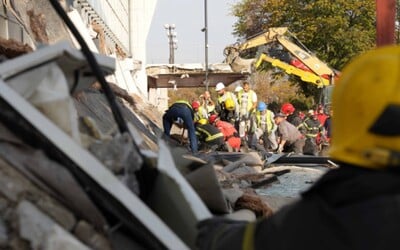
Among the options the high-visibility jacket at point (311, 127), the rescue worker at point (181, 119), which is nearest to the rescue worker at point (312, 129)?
the high-visibility jacket at point (311, 127)

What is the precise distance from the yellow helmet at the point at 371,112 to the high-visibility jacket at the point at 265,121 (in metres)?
13.0

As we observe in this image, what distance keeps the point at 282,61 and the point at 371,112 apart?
1948 cm

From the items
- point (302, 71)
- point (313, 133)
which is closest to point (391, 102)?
point (313, 133)

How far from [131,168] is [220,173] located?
2.44 m

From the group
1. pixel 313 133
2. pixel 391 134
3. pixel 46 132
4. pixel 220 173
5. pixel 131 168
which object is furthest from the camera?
pixel 313 133

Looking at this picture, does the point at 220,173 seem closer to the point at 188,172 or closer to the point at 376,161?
the point at 188,172

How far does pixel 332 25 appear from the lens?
1368 inches

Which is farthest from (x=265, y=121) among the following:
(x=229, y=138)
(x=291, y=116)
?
(x=229, y=138)

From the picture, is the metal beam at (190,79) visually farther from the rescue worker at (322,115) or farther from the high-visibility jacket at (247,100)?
the high-visibility jacket at (247,100)

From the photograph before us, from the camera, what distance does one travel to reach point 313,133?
1523 cm

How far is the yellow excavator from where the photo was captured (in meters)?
19.8

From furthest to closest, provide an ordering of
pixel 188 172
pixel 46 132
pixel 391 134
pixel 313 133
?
pixel 313 133 → pixel 188 172 → pixel 46 132 → pixel 391 134

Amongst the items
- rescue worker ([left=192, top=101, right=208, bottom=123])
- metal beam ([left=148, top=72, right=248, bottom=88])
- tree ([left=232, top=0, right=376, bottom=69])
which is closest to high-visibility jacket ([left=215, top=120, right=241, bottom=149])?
rescue worker ([left=192, top=101, right=208, bottom=123])

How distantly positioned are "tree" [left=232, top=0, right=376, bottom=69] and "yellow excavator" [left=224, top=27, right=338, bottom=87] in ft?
49.1
